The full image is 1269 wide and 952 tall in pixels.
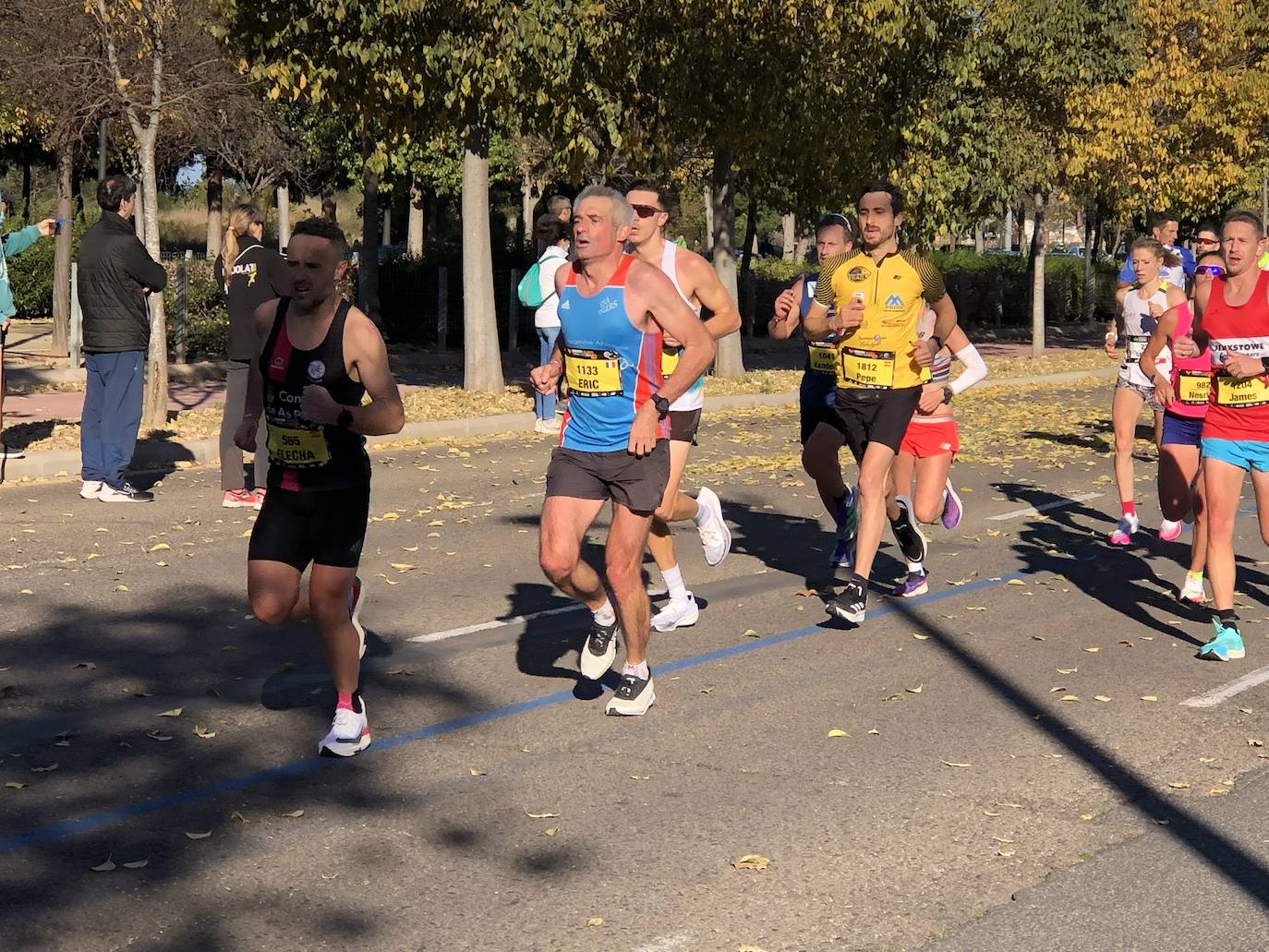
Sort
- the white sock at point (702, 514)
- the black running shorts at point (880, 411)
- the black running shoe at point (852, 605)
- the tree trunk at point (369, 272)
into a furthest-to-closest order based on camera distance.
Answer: the tree trunk at point (369, 272) → the white sock at point (702, 514) → the black running shorts at point (880, 411) → the black running shoe at point (852, 605)

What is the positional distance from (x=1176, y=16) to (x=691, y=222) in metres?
44.8

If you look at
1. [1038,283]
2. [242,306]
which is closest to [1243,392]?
[242,306]

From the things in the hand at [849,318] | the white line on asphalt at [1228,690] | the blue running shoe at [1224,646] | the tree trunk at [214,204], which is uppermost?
the tree trunk at [214,204]

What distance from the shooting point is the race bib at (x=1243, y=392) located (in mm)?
7980

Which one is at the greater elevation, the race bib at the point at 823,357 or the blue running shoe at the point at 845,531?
the race bib at the point at 823,357

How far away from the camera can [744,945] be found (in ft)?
14.8

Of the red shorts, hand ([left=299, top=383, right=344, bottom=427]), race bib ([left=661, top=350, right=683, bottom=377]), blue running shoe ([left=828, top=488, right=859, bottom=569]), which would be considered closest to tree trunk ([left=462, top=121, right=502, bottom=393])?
blue running shoe ([left=828, top=488, right=859, bottom=569])

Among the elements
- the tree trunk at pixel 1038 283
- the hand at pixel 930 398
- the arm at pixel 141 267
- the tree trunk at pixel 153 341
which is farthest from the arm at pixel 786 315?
the tree trunk at pixel 1038 283

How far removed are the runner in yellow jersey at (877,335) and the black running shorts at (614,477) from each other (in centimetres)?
204

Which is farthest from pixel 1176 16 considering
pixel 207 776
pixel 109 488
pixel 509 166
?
pixel 207 776

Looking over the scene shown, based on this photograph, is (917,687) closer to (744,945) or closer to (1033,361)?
(744,945)

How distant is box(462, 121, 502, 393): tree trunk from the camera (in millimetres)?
20078

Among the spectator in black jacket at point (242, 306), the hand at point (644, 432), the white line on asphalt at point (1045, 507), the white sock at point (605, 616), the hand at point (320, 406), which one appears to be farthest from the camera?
the white line on asphalt at point (1045, 507)

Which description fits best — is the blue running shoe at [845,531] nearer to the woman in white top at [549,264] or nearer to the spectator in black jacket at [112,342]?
the spectator in black jacket at [112,342]
